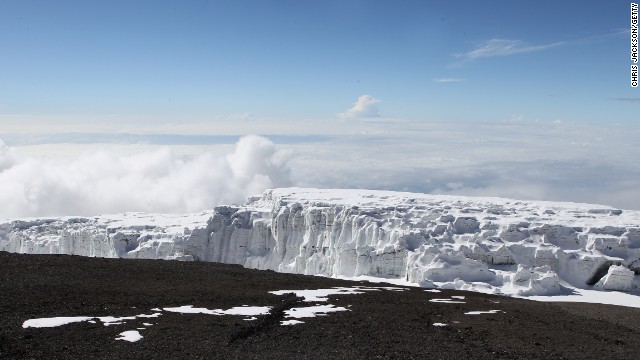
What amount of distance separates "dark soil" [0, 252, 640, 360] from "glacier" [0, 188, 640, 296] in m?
14.3

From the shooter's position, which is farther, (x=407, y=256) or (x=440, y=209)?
(x=440, y=209)

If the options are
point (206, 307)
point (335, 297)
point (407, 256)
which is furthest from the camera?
point (407, 256)

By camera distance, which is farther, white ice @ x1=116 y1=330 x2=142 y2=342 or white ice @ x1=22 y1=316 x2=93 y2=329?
white ice @ x1=22 y1=316 x2=93 y2=329

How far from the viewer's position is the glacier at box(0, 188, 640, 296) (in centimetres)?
4962

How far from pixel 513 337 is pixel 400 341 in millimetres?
5514

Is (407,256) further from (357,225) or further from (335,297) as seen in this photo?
(335,297)

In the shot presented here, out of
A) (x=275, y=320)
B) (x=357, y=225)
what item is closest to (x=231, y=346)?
(x=275, y=320)

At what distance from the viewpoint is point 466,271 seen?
4909cm

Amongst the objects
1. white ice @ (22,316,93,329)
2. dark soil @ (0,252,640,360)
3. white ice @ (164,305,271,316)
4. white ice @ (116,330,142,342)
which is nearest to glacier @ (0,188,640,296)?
dark soil @ (0,252,640,360)

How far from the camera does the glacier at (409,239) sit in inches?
1954

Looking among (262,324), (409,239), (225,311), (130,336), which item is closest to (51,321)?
(130,336)

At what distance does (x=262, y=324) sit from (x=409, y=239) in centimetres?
3313

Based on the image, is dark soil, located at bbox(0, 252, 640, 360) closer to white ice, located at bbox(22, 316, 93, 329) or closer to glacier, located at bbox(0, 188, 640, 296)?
white ice, located at bbox(22, 316, 93, 329)

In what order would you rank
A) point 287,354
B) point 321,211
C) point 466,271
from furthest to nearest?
point 321,211 < point 466,271 < point 287,354
